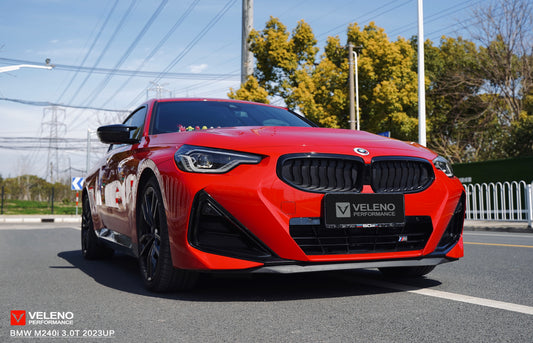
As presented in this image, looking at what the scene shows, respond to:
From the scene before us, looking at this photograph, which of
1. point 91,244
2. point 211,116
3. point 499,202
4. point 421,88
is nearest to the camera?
point 211,116

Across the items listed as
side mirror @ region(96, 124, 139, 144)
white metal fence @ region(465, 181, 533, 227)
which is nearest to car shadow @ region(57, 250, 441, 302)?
side mirror @ region(96, 124, 139, 144)

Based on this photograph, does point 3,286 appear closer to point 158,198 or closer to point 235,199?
point 158,198

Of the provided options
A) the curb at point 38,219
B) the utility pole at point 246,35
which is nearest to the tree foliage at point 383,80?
the utility pole at point 246,35

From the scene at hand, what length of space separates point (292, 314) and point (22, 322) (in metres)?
1.51

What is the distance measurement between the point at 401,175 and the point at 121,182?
2.49 metres

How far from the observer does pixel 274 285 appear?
4262mm

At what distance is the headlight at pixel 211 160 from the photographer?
343 cm

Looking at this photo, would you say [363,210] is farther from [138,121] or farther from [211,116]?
[138,121]

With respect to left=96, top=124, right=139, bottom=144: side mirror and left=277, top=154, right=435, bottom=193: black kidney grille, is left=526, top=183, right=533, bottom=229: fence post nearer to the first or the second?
left=277, top=154, right=435, bottom=193: black kidney grille

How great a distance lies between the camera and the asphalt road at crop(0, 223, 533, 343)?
9.12ft

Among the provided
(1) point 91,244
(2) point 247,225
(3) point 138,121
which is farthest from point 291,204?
(1) point 91,244

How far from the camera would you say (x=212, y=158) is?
348cm

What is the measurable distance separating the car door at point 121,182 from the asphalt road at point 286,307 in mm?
522

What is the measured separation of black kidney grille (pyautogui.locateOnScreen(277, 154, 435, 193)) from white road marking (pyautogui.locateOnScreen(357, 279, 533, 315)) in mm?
730
